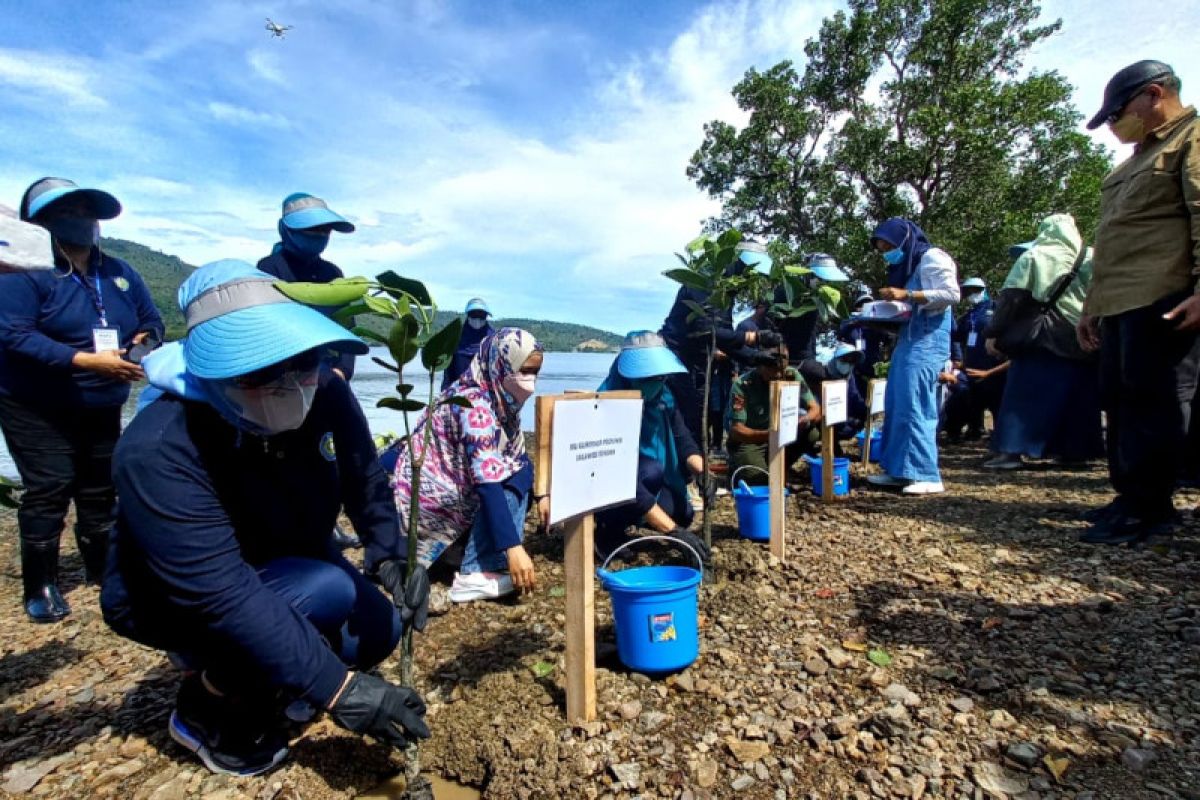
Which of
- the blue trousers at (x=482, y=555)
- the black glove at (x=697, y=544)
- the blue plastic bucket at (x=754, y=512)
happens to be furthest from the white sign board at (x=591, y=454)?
the blue plastic bucket at (x=754, y=512)

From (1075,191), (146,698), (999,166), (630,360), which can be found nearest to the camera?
(146,698)

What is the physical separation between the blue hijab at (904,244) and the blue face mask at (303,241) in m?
3.66

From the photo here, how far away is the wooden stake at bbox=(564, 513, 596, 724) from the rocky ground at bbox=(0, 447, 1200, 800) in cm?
12

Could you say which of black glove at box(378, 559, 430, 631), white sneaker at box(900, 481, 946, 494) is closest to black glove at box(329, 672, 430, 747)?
black glove at box(378, 559, 430, 631)

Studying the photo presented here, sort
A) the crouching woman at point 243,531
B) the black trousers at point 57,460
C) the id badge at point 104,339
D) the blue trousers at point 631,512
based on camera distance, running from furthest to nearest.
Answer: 1. the blue trousers at point 631,512
2. the id badge at point 104,339
3. the black trousers at point 57,460
4. the crouching woman at point 243,531

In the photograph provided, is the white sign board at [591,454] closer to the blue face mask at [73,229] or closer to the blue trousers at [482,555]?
the blue trousers at [482,555]

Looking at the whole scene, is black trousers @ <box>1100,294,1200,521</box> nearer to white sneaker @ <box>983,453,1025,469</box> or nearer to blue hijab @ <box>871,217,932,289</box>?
blue hijab @ <box>871,217,932,289</box>

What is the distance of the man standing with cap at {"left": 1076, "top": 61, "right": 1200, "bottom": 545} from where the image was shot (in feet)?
9.30

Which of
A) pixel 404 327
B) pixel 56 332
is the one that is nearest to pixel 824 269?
pixel 404 327

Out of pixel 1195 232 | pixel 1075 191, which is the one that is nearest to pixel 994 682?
pixel 1195 232

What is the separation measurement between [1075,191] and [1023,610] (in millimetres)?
14519

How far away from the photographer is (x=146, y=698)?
93.6 inches

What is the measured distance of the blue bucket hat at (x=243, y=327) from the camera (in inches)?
56.9

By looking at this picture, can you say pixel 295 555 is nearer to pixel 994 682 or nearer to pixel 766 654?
pixel 766 654
